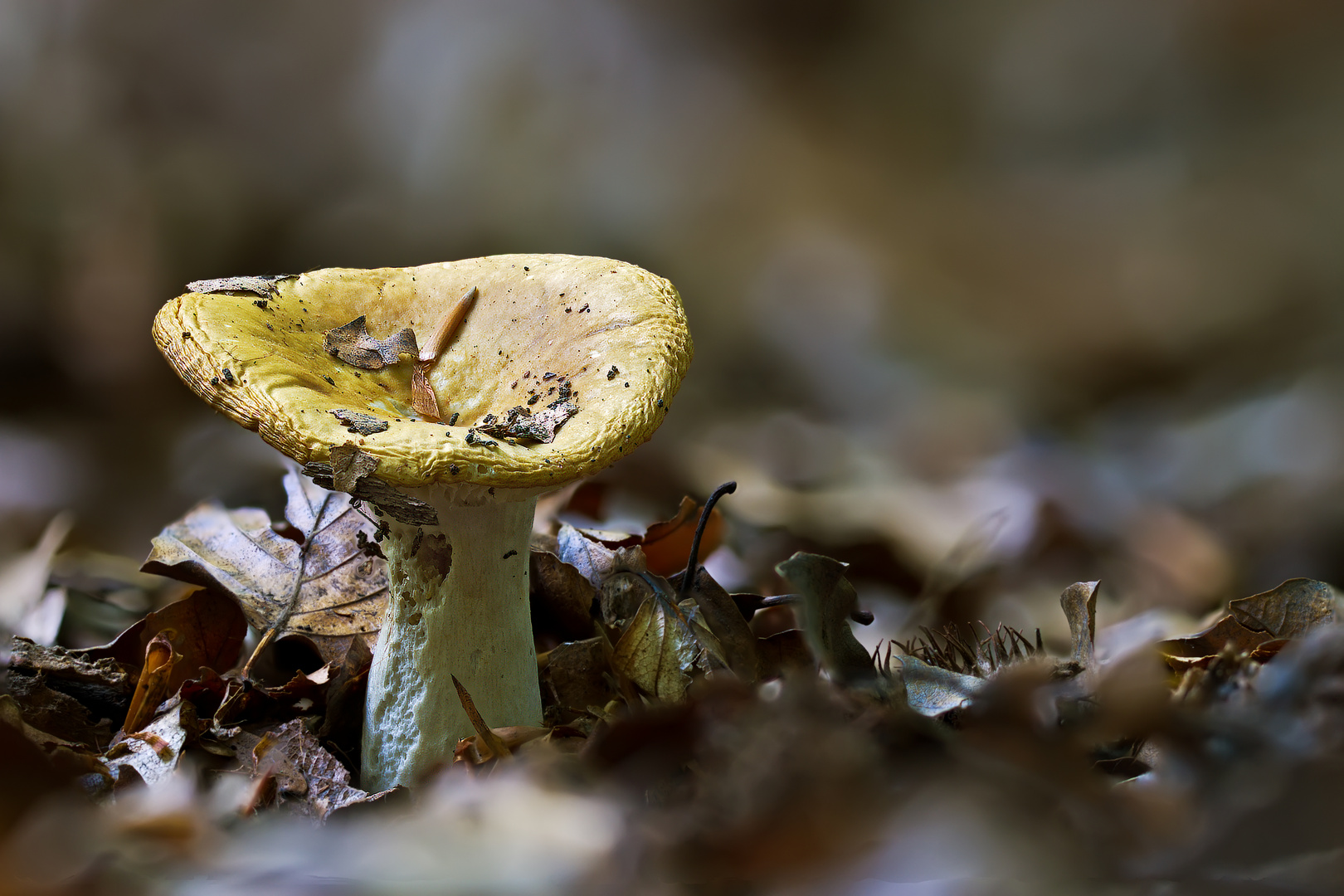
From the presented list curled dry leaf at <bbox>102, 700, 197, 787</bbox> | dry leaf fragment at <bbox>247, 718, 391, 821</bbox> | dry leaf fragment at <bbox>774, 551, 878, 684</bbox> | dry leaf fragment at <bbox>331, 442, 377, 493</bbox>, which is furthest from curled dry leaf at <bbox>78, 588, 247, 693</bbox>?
dry leaf fragment at <bbox>774, 551, 878, 684</bbox>

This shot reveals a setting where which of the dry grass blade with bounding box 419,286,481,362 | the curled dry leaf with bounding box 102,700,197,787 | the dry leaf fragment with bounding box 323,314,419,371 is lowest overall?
the curled dry leaf with bounding box 102,700,197,787

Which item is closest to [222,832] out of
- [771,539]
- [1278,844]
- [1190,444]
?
[1278,844]

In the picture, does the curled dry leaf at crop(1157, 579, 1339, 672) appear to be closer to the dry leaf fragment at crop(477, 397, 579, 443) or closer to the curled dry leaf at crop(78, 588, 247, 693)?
the dry leaf fragment at crop(477, 397, 579, 443)

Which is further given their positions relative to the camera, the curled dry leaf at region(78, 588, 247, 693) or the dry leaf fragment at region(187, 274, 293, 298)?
the curled dry leaf at region(78, 588, 247, 693)

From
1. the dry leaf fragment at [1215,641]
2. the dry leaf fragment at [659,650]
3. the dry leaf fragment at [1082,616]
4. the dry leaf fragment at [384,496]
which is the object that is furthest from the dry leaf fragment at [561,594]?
the dry leaf fragment at [1215,641]

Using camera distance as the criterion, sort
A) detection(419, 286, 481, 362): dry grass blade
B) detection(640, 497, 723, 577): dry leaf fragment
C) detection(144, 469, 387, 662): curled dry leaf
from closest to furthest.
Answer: detection(419, 286, 481, 362): dry grass blade → detection(144, 469, 387, 662): curled dry leaf → detection(640, 497, 723, 577): dry leaf fragment

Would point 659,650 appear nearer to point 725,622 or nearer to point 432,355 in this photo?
point 725,622

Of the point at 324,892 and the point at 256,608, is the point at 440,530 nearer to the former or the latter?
the point at 256,608
